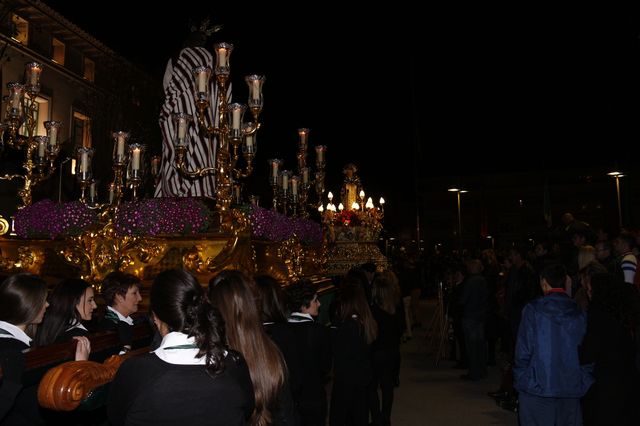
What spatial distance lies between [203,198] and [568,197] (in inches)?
1940

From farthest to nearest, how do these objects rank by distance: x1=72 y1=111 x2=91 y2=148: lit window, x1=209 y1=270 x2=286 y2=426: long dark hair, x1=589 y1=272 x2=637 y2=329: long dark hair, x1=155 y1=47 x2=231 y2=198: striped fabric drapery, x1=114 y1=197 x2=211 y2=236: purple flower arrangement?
x1=72 y1=111 x2=91 y2=148: lit window, x1=155 y1=47 x2=231 y2=198: striped fabric drapery, x1=114 y1=197 x2=211 y2=236: purple flower arrangement, x1=589 y1=272 x2=637 y2=329: long dark hair, x1=209 y1=270 x2=286 y2=426: long dark hair

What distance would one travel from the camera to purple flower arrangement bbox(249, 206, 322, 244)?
7.49 m

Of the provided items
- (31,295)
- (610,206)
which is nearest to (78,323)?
(31,295)

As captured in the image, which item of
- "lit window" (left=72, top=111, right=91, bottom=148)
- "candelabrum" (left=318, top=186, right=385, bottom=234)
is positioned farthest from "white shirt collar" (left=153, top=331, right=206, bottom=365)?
"lit window" (left=72, top=111, right=91, bottom=148)

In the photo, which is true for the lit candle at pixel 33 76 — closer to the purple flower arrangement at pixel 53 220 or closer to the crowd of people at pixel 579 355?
the purple flower arrangement at pixel 53 220

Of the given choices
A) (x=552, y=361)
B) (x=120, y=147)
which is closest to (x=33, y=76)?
(x=120, y=147)

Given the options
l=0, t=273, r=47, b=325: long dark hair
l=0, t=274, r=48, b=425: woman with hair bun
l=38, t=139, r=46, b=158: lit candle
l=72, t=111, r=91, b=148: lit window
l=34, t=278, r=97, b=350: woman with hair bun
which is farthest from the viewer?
l=72, t=111, r=91, b=148: lit window

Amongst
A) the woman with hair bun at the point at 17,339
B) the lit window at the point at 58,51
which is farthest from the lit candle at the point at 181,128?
the lit window at the point at 58,51

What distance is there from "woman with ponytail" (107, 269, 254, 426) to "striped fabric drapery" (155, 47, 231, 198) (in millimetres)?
5680

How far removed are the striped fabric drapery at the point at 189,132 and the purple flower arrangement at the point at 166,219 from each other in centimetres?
138

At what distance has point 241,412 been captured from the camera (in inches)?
96.9

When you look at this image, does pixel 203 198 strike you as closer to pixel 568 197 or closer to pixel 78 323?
pixel 78 323

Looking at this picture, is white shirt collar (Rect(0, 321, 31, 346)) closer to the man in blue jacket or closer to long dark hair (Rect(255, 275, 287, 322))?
long dark hair (Rect(255, 275, 287, 322))

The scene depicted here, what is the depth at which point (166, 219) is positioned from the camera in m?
6.55
